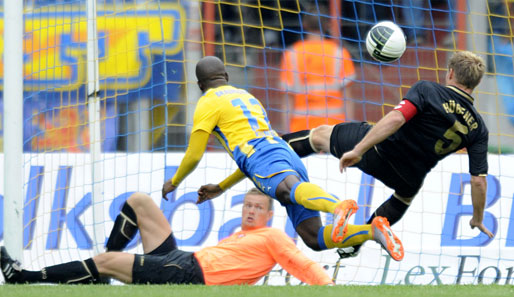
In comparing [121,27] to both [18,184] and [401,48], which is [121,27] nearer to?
[18,184]

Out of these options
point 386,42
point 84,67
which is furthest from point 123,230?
point 84,67

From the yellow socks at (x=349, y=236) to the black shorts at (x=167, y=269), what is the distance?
0.86 meters

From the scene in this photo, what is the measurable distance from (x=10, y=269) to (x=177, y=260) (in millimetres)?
1075

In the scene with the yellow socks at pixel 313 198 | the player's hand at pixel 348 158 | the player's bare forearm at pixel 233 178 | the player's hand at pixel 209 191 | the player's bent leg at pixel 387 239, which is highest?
the player's hand at pixel 348 158

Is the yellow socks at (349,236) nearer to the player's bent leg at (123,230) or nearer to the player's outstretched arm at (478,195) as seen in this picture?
the player's outstretched arm at (478,195)

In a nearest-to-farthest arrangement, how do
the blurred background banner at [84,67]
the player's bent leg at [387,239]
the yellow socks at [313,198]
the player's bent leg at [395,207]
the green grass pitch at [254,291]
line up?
the green grass pitch at [254,291] < the player's bent leg at [387,239] < the yellow socks at [313,198] < the player's bent leg at [395,207] < the blurred background banner at [84,67]

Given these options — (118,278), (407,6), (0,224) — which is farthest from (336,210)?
(407,6)

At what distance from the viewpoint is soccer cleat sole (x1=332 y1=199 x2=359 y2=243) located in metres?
5.18

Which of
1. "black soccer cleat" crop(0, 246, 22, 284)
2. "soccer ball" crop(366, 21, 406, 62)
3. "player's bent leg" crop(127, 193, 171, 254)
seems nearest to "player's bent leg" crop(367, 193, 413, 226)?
"soccer ball" crop(366, 21, 406, 62)

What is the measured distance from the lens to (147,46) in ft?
27.7

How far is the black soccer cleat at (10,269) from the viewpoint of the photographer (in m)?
5.86

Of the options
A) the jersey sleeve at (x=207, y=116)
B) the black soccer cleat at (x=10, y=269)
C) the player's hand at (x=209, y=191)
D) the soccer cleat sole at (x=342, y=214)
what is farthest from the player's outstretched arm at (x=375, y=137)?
the black soccer cleat at (x=10, y=269)

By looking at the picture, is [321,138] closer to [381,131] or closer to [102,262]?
[381,131]

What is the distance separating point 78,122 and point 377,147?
126 inches
